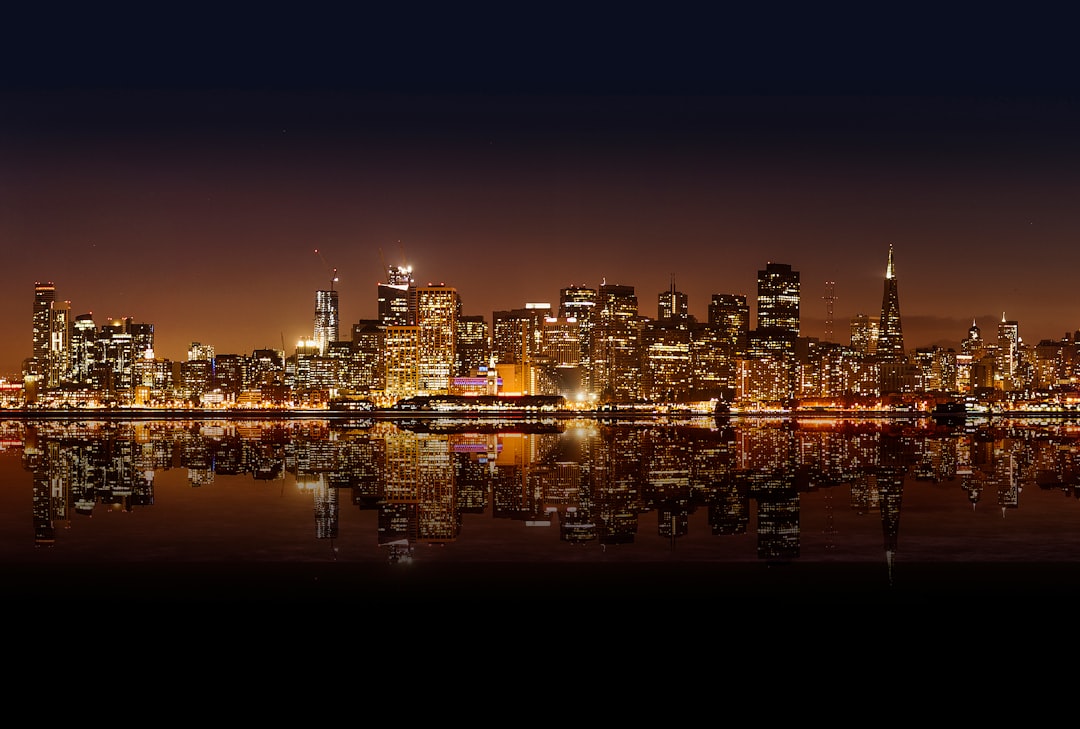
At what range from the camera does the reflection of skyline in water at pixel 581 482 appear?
23922mm

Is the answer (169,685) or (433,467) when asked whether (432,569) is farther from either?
(433,467)

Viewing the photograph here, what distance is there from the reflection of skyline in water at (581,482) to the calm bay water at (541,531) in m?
0.14

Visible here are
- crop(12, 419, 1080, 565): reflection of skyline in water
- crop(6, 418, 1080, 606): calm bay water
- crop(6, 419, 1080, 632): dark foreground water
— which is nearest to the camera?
crop(6, 419, 1080, 632): dark foreground water

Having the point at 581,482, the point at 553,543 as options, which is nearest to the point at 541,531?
the point at 553,543

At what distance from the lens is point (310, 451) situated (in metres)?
64.8

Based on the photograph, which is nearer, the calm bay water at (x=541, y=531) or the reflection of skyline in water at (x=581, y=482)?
the calm bay water at (x=541, y=531)

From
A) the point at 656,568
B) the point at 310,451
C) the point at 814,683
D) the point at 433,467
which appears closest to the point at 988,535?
the point at 656,568

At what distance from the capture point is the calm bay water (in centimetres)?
1493

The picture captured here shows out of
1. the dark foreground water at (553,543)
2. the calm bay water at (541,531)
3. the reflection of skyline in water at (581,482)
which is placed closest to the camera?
the dark foreground water at (553,543)

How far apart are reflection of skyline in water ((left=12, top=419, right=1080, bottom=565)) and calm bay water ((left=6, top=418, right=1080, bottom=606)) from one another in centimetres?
14

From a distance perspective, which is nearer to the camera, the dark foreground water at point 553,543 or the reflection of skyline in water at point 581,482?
the dark foreground water at point 553,543

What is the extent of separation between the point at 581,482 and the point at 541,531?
51.9 ft

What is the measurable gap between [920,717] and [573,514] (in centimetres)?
1751

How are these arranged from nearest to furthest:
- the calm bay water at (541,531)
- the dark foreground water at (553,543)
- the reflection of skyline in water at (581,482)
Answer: the dark foreground water at (553,543) < the calm bay water at (541,531) < the reflection of skyline in water at (581,482)
